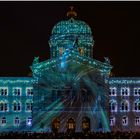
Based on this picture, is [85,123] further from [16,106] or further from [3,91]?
[3,91]

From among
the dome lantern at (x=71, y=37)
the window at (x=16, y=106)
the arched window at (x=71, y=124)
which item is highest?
the dome lantern at (x=71, y=37)

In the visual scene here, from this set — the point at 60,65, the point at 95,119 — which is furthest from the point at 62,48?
the point at 95,119

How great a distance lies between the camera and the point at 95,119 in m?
60.6

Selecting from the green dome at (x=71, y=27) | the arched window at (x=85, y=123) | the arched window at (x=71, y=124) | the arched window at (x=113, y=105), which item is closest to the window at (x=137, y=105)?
the arched window at (x=113, y=105)

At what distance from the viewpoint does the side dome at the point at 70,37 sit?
219 feet

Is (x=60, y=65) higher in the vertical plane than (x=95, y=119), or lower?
higher

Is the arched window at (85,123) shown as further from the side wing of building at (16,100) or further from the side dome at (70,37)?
the side dome at (70,37)

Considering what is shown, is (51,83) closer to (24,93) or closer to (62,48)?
(24,93)

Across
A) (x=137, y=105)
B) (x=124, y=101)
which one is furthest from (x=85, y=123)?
(x=137, y=105)

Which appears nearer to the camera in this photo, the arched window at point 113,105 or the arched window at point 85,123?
the arched window at point 85,123

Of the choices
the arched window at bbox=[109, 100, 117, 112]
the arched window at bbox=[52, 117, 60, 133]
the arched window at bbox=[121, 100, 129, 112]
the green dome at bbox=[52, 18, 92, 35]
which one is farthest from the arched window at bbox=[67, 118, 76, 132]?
the green dome at bbox=[52, 18, 92, 35]

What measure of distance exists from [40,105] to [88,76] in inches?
219

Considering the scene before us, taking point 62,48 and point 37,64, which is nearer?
point 37,64

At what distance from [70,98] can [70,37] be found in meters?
9.86
